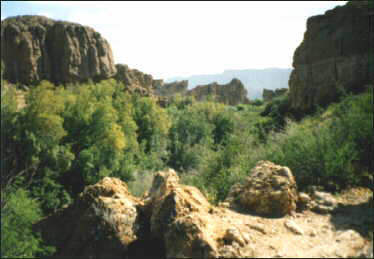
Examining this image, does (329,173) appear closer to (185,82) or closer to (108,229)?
(108,229)

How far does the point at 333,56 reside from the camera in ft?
54.4

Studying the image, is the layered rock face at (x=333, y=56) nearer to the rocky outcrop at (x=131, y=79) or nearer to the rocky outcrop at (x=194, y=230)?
the rocky outcrop at (x=194, y=230)

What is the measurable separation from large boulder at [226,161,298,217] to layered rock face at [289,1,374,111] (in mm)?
11235

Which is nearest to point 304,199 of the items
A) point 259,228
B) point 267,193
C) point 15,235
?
point 267,193

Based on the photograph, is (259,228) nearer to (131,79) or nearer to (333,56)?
(333,56)

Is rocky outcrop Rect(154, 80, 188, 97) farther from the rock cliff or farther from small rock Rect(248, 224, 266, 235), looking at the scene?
small rock Rect(248, 224, 266, 235)

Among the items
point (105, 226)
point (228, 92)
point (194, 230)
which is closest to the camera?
point (194, 230)

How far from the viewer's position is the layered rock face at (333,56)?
48.0 ft

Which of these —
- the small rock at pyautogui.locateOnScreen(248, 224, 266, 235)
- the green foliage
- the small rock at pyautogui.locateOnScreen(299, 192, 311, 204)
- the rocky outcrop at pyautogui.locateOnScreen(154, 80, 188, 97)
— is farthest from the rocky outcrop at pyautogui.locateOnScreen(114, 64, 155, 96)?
the small rock at pyautogui.locateOnScreen(248, 224, 266, 235)

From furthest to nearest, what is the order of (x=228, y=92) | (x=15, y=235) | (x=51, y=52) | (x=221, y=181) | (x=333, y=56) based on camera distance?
1. (x=228, y=92)
2. (x=51, y=52)
3. (x=333, y=56)
4. (x=221, y=181)
5. (x=15, y=235)

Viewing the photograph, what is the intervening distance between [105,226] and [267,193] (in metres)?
2.77

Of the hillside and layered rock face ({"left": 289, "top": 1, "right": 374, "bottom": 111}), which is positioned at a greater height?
layered rock face ({"left": 289, "top": 1, "right": 374, "bottom": 111})

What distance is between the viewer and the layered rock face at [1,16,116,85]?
104ft

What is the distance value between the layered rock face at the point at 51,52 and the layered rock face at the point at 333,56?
27.4m
